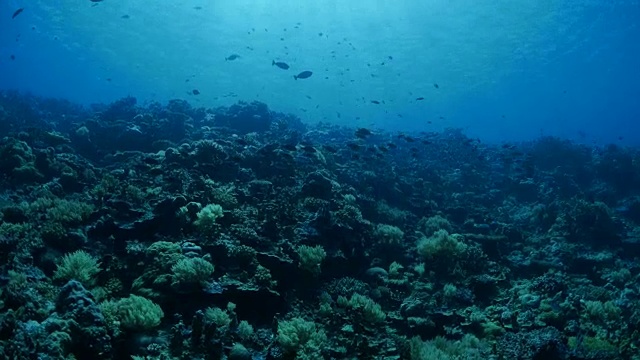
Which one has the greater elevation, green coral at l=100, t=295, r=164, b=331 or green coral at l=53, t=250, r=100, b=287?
green coral at l=100, t=295, r=164, b=331

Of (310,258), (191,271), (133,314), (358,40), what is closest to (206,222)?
(191,271)

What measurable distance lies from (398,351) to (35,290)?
6.70m

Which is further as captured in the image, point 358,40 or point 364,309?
point 358,40

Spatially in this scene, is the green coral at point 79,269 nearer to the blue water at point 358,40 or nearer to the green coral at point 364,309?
the green coral at point 364,309

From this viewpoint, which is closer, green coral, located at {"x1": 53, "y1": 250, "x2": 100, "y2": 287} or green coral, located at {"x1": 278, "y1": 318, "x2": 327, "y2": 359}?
green coral, located at {"x1": 278, "y1": 318, "x2": 327, "y2": 359}

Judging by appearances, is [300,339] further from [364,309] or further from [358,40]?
[358,40]

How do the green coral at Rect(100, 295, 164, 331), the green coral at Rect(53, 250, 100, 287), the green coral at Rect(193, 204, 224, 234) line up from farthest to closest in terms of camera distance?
the green coral at Rect(193, 204, 224, 234) < the green coral at Rect(53, 250, 100, 287) < the green coral at Rect(100, 295, 164, 331)

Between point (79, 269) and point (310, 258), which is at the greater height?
point (310, 258)

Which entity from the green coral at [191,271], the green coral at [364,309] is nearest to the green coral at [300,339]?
the green coral at [364,309]

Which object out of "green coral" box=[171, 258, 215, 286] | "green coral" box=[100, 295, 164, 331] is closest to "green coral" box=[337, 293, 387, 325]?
"green coral" box=[171, 258, 215, 286]

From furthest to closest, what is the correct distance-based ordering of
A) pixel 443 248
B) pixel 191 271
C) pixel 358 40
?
pixel 358 40, pixel 443 248, pixel 191 271

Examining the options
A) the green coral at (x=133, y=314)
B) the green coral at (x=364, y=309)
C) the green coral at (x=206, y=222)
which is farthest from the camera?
the green coral at (x=206, y=222)

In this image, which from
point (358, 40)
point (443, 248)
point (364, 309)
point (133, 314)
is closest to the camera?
point (133, 314)

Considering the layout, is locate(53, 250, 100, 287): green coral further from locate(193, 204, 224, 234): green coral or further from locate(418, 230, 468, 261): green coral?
locate(418, 230, 468, 261): green coral
